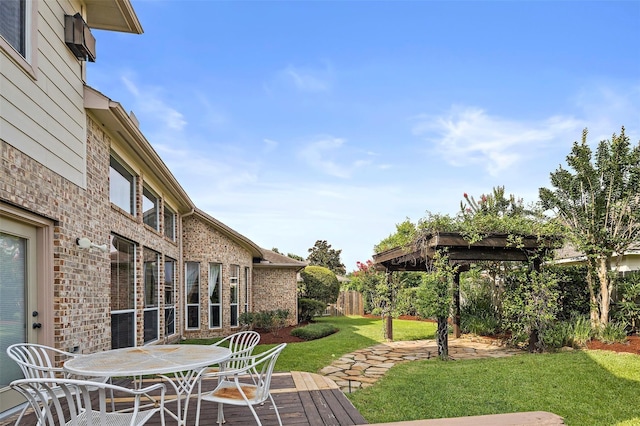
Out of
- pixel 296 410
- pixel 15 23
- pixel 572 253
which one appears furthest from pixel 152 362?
pixel 572 253

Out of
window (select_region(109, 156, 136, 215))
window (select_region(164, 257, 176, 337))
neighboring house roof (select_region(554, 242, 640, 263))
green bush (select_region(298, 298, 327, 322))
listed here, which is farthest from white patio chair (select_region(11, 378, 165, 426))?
green bush (select_region(298, 298, 327, 322))

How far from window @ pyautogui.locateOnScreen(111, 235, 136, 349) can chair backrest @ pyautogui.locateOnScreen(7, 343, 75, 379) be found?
6.76 feet

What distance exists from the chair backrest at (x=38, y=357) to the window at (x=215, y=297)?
27.4ft

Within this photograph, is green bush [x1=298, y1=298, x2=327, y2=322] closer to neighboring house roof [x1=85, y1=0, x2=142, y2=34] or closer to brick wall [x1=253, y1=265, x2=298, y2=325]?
brick wall [x1=253, y1=265, x2=298, y2=325]

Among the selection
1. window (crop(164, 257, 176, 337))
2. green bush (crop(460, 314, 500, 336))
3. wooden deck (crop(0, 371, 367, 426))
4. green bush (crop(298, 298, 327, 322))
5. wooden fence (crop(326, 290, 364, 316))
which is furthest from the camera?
wooden fence (crop(326, 290, 364, 316))

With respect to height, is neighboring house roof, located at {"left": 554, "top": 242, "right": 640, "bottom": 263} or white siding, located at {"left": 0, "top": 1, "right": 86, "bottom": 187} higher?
white siding, located at {"left": 0, "top": 1, "right": 86, "bottom": 187}

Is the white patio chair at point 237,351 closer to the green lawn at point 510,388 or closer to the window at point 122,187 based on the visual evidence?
the green lawn at point 510,388

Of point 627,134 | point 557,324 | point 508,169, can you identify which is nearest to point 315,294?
point 508,169

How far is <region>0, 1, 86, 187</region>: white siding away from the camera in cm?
420

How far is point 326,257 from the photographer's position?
Answer: 40.5 m

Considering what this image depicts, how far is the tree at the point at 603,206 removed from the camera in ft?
32.4

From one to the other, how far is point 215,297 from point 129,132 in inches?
302

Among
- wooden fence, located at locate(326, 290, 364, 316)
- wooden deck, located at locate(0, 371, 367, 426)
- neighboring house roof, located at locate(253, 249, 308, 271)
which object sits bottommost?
wooden fence, located at locate(326, 290, 364, 316)

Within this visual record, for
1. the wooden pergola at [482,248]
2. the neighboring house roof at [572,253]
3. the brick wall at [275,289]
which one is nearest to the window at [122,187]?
the wooden pergola at [482,248]
